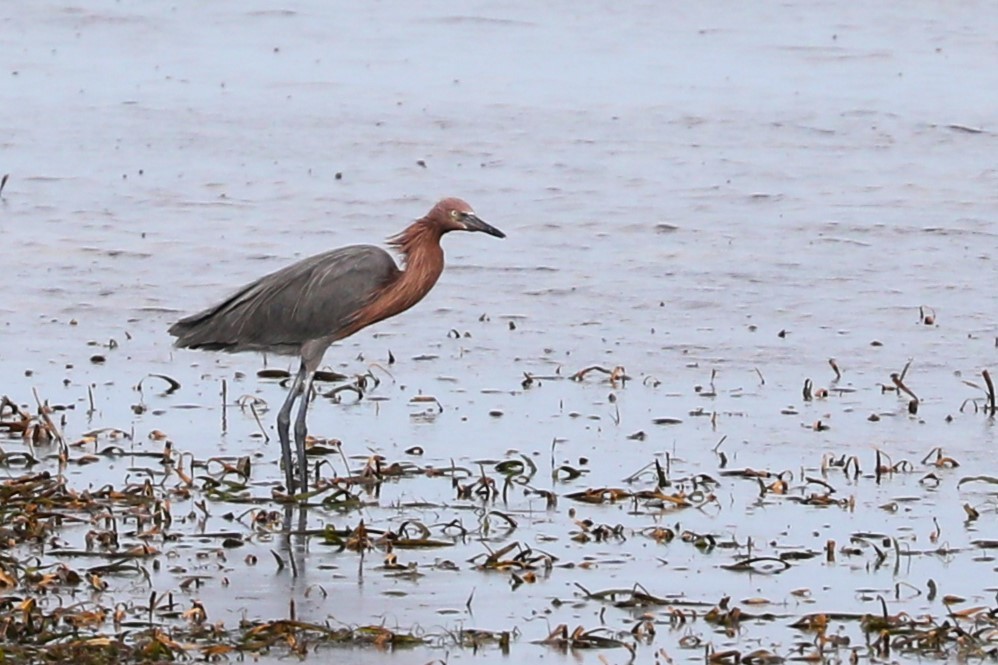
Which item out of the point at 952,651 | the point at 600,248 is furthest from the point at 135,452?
the point at 600,248

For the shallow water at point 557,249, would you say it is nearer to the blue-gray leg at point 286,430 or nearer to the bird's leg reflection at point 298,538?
the bird's leg reflection at point 298,538

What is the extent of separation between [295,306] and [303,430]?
0.77 m

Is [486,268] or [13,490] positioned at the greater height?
[486,268]

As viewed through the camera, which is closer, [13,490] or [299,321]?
[13,490]

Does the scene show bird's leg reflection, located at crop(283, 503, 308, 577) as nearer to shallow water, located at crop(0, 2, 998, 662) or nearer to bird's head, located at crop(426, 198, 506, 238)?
shallow water, located at crop(0, 2, 998, 662)

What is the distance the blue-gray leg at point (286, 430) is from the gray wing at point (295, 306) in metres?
0.21

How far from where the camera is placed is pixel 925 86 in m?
20.2

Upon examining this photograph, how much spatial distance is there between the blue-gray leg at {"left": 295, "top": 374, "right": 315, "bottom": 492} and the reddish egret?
19mm

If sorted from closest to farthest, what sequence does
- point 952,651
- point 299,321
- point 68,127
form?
point 952,651
point 299,321
point 68,127

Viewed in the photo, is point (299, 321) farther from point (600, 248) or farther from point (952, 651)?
point (600, 248)

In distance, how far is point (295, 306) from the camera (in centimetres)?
979

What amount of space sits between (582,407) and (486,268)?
11.2ft

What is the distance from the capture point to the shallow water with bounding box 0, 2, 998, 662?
330 inches

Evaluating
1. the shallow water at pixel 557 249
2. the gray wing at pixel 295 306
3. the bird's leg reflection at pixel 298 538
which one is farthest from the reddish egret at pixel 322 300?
the bird's leg reflection at pixel 298 538
